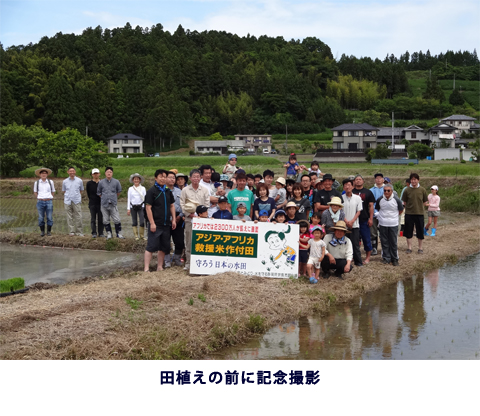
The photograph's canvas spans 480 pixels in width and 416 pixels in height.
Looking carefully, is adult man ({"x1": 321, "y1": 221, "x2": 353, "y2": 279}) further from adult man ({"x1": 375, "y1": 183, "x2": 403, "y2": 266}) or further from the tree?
the tree

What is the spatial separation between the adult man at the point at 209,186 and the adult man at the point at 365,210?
2.78 meters

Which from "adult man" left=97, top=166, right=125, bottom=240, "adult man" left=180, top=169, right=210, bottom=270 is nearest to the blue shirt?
"adult man" left=97, top=166, right=125, bottom=240

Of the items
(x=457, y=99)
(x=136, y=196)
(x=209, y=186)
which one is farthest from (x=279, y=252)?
(x=457, y=99)

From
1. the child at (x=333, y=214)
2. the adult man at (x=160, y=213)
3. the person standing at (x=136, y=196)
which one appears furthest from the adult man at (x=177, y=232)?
the child at (x=333, y=214)

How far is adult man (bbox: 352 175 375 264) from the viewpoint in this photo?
10.4 meters

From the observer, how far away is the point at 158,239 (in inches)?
372

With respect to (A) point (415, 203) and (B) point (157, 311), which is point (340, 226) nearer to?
(A) point (415, 203)

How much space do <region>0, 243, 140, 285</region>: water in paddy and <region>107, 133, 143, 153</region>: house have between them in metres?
76.1

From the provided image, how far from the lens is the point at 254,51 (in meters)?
163

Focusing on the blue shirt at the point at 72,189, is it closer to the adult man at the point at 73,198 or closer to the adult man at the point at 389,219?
the adult man at the point at 73,198

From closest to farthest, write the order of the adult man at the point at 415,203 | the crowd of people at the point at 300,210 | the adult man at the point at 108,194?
the crowd of people at the point at 300,210 → the adult man at the point at 415,203 → the adult man at the point at 108,194

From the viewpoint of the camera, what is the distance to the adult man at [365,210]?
10.4 meters

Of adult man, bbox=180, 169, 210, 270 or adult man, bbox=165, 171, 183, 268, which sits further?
adult man, bbox=165, 171, 183, 268
